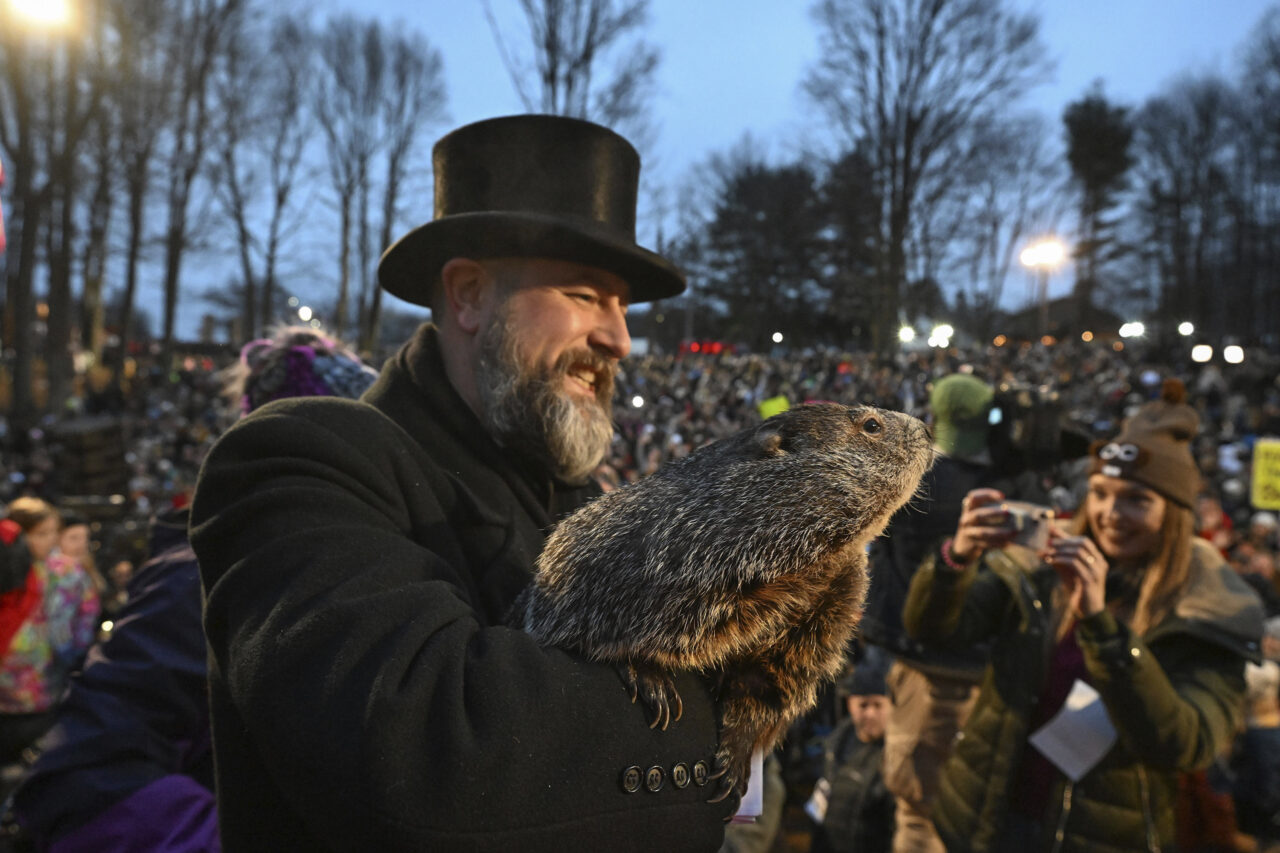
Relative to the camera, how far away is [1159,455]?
9.96 feet

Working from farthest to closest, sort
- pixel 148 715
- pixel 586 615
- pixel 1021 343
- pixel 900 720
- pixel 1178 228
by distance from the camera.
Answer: pixel 1178 228 → pixel 1021 343 → pixel 900 720 → pixel 148 715 → pixel 586 615

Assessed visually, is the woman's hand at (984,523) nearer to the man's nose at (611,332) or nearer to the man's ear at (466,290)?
the man's nose at (611,332)

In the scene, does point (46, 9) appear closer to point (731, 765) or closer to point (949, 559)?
point (949, 559)

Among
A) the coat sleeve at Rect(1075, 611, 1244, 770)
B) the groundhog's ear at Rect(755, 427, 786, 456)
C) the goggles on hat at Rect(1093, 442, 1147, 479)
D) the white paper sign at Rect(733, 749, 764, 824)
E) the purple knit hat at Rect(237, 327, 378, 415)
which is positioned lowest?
the coat sleeve at Rect(1075, 611, 1244, 770)

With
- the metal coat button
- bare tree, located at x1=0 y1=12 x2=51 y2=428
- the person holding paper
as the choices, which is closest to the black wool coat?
the metal coat button

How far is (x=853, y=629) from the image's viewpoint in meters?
1.40

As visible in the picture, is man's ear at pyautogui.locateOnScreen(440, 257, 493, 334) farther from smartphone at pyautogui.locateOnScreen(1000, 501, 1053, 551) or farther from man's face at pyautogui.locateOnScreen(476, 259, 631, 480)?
smartphone at pyautogui.locateOnScreen(1000, 501, 1053, 551)

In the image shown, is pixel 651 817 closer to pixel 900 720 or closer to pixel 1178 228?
pixel 900 720

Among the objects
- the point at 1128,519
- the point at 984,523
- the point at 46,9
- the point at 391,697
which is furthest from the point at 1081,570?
the point at 46,9

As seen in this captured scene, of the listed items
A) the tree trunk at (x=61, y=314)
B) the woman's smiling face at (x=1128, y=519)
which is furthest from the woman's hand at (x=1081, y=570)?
the tree trunk at (x=61, y=314)

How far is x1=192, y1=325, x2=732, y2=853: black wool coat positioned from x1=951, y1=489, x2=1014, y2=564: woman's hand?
1865 millimetres

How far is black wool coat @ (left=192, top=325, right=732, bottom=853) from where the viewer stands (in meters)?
1.05

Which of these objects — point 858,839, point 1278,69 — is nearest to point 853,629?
point 858,839

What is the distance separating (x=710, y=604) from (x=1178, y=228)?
4925 centimetres
